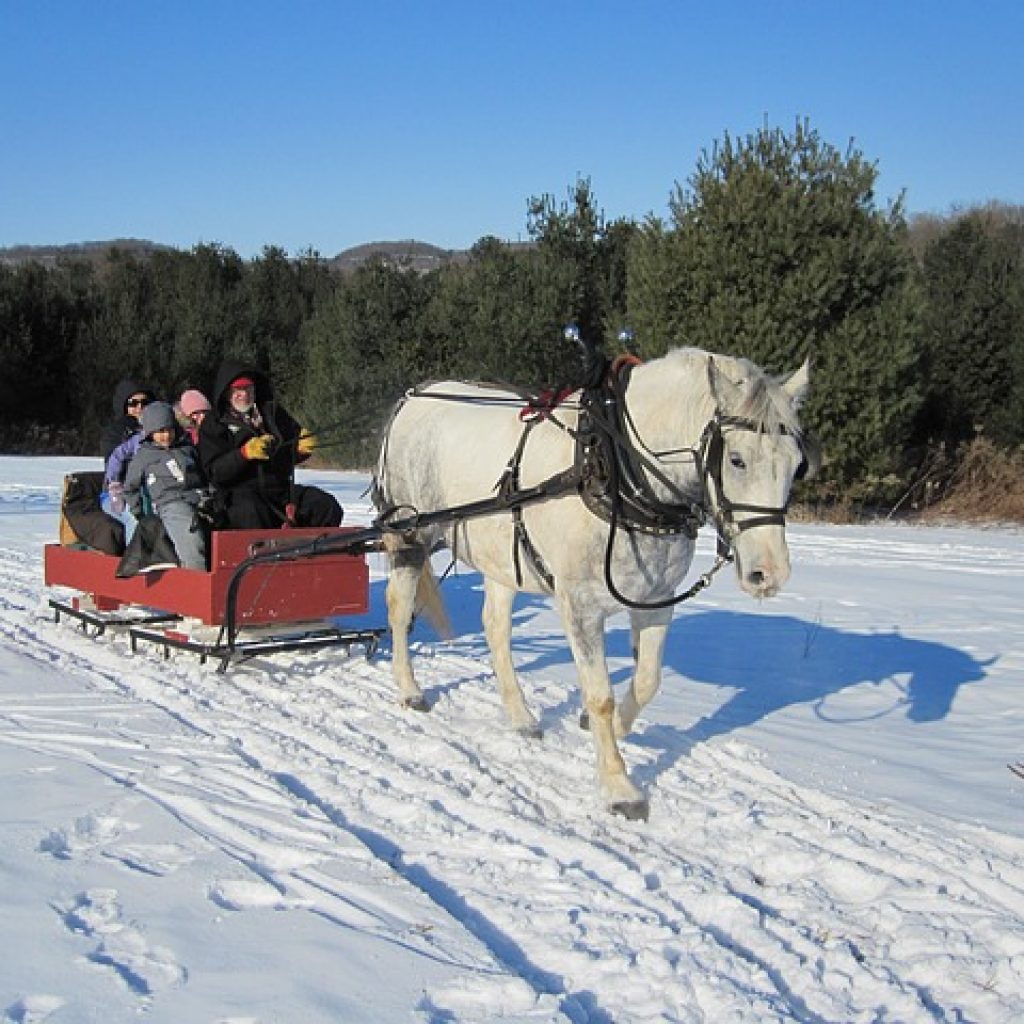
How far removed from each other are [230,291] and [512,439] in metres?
39.2

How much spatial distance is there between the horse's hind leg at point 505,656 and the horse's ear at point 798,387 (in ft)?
7.82

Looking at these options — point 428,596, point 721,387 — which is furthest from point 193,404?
point 721,387

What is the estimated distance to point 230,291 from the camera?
141ft

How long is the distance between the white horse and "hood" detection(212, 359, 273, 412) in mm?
2036

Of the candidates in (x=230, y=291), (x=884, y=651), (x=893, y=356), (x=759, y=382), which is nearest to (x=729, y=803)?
(x=759, y=382)

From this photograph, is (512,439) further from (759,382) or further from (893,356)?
(893,356)

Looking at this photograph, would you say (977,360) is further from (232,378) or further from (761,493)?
(761,493)

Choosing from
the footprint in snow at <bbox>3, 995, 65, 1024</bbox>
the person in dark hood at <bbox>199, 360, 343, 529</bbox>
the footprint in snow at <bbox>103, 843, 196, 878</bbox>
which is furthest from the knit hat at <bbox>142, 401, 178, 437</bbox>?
the footprint in snow at <bbox>3, 995, 65, 1024</bbox>

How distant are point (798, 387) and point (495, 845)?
7.13 ft

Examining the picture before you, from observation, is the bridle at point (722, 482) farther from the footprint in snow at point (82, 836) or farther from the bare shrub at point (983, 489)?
the bare shrub at point (983, 489)

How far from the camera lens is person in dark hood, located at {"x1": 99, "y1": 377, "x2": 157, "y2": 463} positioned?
8.80 metres

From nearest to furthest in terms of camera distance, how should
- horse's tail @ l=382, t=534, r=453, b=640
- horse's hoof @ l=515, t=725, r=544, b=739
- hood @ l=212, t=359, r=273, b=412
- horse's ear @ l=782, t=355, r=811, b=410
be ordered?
horse's ear @ l=782, t=355, r=811, b=410
horse's hoof @ l=515, t=725, r=544, b=739
horse's tail @ l=382, t=534, r=453, b=640
hood @ l=212, t=359, r=273, b=412

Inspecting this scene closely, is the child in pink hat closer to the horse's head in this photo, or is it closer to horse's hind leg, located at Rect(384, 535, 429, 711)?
horse's hind leg, located at Rect(384, 535, 429, 711)

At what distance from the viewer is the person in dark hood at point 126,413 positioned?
8.80m
